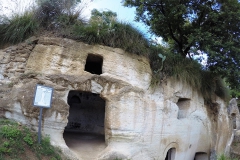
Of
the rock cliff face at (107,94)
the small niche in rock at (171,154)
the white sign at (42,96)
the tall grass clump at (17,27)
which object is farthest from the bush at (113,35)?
the small niche in rock at (171,154)

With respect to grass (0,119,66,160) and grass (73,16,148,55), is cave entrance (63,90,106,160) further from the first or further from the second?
grass (0,119,66,160)

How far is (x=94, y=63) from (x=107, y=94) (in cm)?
190

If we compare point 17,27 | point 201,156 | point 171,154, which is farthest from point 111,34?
point 201,156

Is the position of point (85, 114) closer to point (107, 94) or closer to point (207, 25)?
point (107, 94)

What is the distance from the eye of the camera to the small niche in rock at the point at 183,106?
25.5ft

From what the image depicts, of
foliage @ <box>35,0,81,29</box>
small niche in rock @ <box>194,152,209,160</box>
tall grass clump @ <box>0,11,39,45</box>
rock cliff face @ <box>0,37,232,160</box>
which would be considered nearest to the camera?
rock cliff face @ <box>0,37,232,160</box>

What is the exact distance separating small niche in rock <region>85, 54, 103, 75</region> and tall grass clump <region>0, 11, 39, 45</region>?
1.72 m

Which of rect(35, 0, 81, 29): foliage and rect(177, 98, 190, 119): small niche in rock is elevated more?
rect(35, 0, 81, 29): foliage

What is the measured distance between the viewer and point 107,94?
19.8 feet

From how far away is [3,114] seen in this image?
5.44 meters

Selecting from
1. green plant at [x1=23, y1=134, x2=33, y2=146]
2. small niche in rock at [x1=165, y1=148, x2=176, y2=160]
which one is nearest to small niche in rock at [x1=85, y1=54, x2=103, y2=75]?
green plant at [x1=23, y1=134, x2=33, y2=146]

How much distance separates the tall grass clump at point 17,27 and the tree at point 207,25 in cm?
328

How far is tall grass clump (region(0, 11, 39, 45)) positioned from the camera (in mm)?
6449

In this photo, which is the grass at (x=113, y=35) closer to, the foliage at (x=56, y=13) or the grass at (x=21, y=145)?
the foliage at (x=56, y=13)
